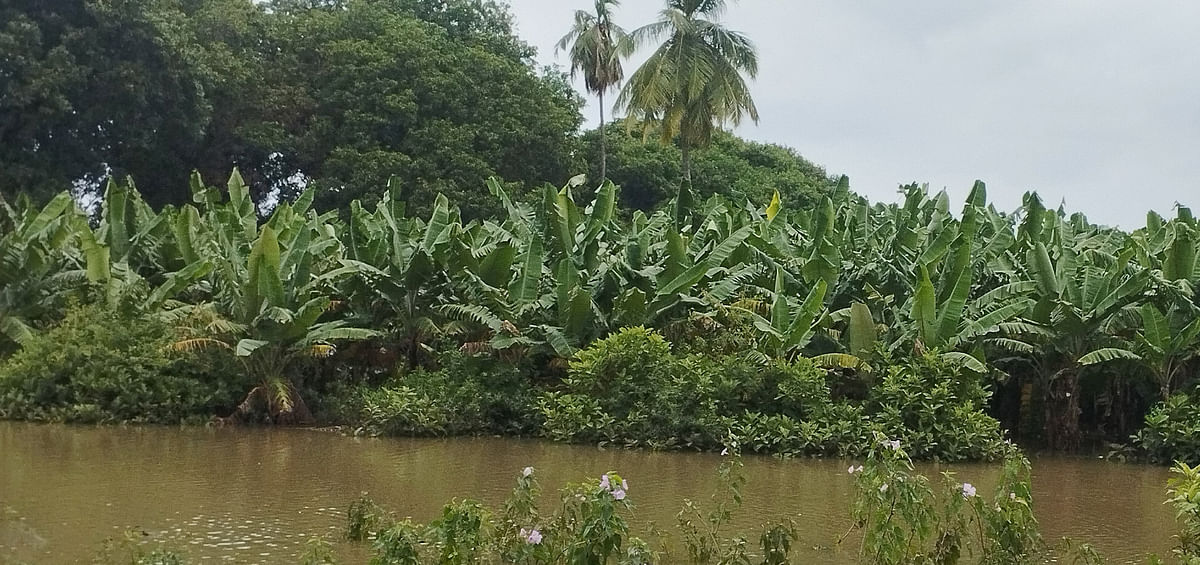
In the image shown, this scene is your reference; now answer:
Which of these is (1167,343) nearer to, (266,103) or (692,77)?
(692,77)

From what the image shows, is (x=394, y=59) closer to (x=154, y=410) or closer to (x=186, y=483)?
(x=154, y=410)

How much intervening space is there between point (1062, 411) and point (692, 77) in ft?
50.2

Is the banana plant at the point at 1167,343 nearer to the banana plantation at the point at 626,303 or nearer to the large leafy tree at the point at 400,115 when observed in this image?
the banana plantation at the point at 626,303

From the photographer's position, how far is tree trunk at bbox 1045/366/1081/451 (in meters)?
12.2

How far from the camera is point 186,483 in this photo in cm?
894

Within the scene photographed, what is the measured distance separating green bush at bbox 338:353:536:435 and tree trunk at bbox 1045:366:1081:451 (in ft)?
18.6

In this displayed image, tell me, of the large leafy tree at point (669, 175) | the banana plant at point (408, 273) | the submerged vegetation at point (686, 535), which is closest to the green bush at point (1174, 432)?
the submerged vegetation at point (686, 535)

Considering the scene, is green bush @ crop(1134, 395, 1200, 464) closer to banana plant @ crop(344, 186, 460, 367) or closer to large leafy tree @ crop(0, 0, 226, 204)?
banana plant @ crop(344, 186, 460, 367)

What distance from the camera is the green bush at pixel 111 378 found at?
1295cm

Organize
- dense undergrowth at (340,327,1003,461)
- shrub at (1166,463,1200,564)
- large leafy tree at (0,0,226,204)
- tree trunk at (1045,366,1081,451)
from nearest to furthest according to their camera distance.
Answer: shrub at (1166,463,1200,564)
dense undergrowth at (340,327,1003,461)
tree trunk at (1045,366,1081,451)
large leafy tree at (0,0,226,204)

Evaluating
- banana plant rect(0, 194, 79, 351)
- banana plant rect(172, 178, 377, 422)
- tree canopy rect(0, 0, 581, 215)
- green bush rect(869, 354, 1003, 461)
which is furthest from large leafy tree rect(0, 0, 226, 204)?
green bush rect(869, 354, 1003, 461)

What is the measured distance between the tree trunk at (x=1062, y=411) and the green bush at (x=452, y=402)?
568 centimetres

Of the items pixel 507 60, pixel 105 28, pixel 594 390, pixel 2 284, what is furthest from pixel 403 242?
pixel 507 60

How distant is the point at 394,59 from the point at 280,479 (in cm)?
2073
